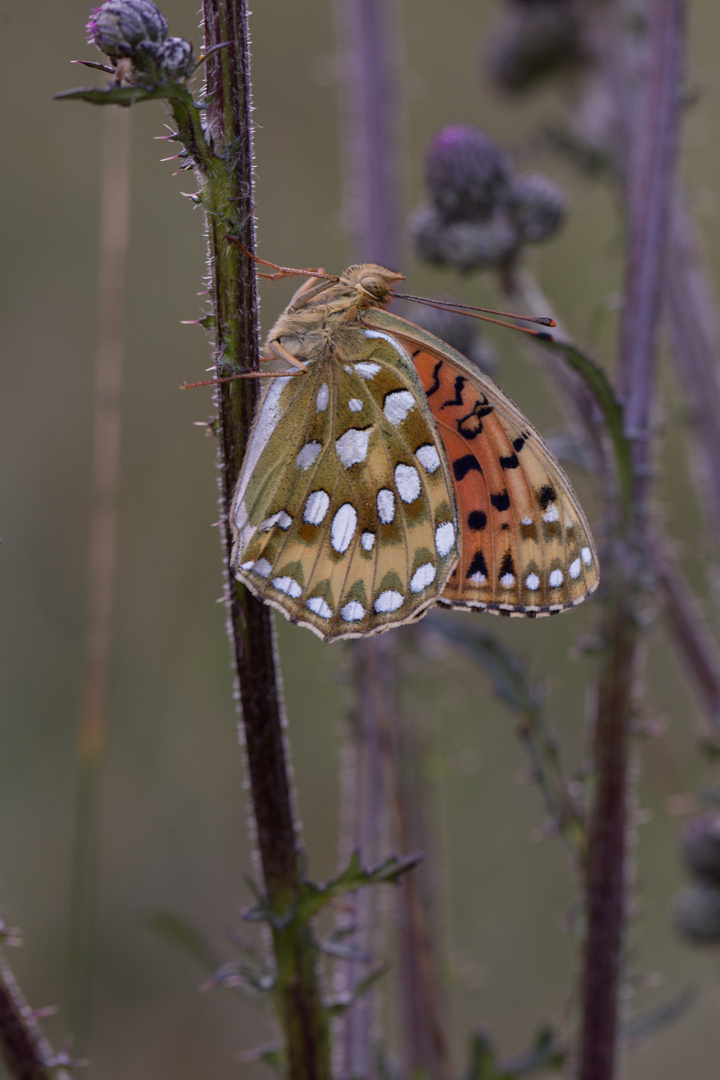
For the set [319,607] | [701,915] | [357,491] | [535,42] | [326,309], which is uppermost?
[535,42]

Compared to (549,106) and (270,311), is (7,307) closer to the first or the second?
(270,311)

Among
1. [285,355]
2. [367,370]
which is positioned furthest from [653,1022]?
[285,355]

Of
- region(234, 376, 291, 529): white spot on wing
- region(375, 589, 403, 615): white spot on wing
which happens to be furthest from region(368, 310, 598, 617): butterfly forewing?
region(234, 376, 291, 529): white spot on wing

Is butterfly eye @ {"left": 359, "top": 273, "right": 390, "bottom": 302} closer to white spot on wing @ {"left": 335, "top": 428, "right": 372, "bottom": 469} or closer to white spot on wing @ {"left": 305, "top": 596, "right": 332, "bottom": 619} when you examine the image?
white spot on wing @ {"left": 335, "top": 428, "right": 372, "bottom": 469}

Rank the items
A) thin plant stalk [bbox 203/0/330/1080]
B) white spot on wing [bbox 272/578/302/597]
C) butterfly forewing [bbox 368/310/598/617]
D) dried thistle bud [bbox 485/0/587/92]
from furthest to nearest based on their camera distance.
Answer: dried thistle bud [bbox 485/0/587/92] < butterfly forewing [bbox 368/310/598/617] < white spot on wing [bbox 272/578/302/597] < thin plant stalk [bbox 203/0/330/1080]

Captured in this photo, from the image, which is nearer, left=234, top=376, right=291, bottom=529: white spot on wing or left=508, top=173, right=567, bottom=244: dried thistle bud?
left=234, top=376, right=291, bottom=529: white spot on wing

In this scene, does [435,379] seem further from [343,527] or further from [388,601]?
[388,601]

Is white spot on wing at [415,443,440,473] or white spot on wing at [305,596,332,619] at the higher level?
white spot on wing at [415,443,440,473]

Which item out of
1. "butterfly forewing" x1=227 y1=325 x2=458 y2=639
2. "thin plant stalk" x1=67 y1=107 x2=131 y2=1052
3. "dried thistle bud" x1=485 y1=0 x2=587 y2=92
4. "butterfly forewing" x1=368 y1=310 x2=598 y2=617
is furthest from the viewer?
"dried thistle bud" x1=485 y1=0 x2=587 y2=92
